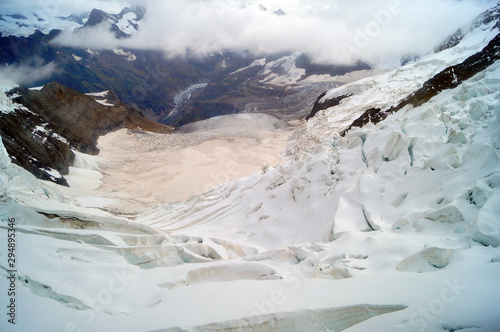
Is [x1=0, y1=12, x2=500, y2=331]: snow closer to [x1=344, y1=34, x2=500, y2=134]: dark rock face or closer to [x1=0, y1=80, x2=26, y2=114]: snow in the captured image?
[x1=344, y1=34, x2=500, y2=134]: dark rock face

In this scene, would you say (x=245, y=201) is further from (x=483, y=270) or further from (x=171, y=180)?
(x=171, y=180)

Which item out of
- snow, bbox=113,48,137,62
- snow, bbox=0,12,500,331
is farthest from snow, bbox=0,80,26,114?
snow, bbox=113,48,137,62

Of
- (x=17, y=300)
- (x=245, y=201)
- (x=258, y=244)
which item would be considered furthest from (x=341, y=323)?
(x=245, y=201)

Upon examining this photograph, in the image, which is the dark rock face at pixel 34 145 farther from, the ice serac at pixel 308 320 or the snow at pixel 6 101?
the ice serac at pixel 308 320

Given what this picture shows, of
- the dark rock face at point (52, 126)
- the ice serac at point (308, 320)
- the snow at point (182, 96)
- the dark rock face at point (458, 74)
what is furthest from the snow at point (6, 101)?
the snow at point (182, 96)

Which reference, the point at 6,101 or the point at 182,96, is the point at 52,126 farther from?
the point at 182,96

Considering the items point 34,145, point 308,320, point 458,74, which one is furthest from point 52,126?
point 458,74
